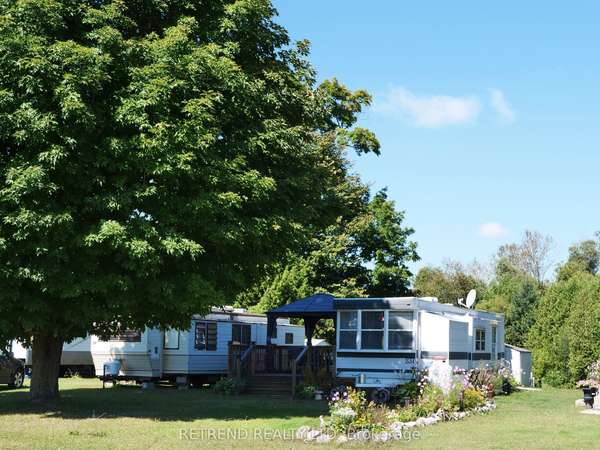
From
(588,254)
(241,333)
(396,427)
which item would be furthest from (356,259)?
(588,254)

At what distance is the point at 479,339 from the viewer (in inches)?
1032

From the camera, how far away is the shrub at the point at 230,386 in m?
24.6

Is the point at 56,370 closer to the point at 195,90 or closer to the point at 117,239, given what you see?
the point at 117,239

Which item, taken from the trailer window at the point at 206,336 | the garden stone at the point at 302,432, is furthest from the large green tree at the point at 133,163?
Result: the trailer window at the point at 206,336

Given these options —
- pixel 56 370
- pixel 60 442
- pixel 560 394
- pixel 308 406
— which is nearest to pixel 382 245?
pixel 560 394

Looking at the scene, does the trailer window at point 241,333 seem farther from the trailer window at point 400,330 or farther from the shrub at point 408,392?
the shrub at point 408,392

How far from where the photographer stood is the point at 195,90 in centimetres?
1695

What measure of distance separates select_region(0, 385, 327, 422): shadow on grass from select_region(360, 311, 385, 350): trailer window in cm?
241

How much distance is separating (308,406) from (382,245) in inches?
836

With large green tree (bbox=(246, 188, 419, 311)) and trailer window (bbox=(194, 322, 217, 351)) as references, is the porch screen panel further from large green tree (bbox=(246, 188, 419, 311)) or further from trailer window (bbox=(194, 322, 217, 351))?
large green tree (bbox=(246, 188, 419, 311))

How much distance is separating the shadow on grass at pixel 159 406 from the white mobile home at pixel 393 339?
1.93 metres

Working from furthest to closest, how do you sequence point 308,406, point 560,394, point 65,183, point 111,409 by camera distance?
point 560,394 → point 308,406 → point 111,409 → point 65,183

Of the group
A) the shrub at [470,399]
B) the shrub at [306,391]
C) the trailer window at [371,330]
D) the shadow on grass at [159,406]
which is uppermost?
the trailer window at [371,330]

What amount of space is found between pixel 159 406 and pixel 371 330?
6711mm
